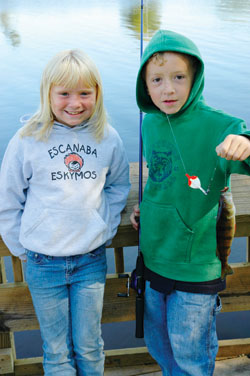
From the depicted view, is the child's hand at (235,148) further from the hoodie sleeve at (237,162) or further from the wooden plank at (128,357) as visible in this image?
the wooden plank at (128,357)

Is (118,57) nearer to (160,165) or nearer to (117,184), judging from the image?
(117,184)

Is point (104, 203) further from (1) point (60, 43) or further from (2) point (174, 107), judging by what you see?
(1) point (60, 43)

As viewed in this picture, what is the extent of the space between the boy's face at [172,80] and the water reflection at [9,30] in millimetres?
15043

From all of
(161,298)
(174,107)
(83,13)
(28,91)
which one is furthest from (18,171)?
(83,13)

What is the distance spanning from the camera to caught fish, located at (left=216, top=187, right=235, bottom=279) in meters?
1.65

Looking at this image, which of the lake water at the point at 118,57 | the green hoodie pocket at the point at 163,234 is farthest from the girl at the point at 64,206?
the lake water at the point at 118,57

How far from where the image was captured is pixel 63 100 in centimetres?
210

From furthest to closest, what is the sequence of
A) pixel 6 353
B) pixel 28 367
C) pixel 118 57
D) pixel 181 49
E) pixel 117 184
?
1. pixel 118 57
2. pixel 28 367
3. pixel 6 353
4. pixel 117 184
5. pixel 181 49

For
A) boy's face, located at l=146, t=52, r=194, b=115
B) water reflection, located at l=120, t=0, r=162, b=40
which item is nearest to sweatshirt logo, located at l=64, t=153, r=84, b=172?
boy's face, located at l=146, t=52, r=194, b=115

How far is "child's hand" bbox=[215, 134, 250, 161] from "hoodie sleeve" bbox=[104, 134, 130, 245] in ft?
2.28

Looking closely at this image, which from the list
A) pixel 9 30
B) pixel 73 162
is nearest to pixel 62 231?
pixel 73 162

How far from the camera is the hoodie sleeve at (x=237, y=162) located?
5.69 ft

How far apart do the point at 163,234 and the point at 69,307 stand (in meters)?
0.58

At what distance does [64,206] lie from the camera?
6.80 ft
